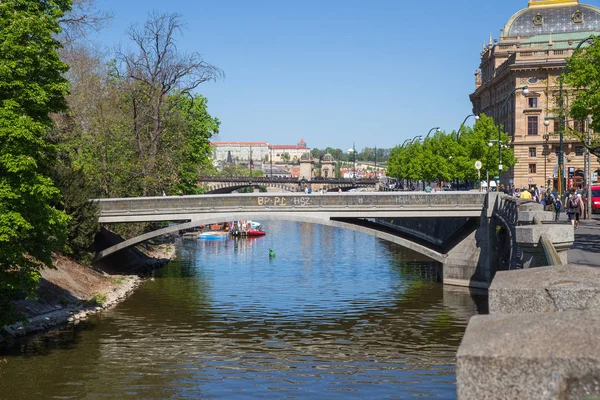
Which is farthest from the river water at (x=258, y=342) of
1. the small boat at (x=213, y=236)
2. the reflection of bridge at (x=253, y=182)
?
the reflection of bridge at (x=253, y=182)

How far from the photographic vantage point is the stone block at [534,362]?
2.91 metres

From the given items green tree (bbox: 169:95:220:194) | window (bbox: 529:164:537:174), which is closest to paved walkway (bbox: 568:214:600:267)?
green tree (bbox: 169:95:220:194)

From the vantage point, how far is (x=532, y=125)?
91438 mm

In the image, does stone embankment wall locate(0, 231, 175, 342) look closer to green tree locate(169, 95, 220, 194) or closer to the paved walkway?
green tree locate(169, 95, 220, 194)

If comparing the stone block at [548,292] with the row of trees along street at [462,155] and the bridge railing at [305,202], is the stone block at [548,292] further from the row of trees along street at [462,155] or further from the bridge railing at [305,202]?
the row of trees along street at [462,155]

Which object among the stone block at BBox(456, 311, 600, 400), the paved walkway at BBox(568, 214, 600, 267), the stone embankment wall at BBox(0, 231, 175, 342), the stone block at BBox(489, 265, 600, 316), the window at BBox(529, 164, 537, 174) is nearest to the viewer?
the stone block at BBox(456, 311, 600, 400)

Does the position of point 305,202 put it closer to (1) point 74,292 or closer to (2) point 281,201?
(2) point 281,201

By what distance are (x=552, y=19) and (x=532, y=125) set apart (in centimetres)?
1973

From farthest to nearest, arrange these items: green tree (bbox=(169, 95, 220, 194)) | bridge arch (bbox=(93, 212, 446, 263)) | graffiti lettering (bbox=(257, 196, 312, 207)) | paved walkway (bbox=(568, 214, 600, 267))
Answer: green tree (bbox=(169, 95, 220, 194)) < graffiti lettering (bbox=(257, 196, 312, 207)) < bridge arch (bbox=(93, 212, 446, 263)) < paved walkway (bbox=(568, 214, 600, 267))

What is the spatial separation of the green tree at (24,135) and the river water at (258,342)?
11.3 feet

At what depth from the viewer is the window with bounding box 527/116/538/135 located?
9119cm

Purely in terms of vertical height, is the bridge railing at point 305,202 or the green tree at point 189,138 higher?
the green tree at point 189,138

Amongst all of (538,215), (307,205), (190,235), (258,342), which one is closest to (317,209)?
(307,205)

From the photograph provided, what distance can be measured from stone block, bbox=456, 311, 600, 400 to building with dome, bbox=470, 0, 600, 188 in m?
78.4
